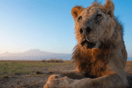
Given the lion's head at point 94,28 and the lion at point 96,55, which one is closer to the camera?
the lion at point 96,55

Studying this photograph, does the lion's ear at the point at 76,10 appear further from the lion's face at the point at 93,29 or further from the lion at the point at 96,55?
the lion's face at the point at 93,29

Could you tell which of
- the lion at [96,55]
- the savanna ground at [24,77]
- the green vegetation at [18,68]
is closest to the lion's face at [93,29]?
the lion at [96,55]

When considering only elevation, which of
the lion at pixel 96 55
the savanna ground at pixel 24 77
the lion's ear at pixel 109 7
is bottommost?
the savanna ground at pixel 24 77

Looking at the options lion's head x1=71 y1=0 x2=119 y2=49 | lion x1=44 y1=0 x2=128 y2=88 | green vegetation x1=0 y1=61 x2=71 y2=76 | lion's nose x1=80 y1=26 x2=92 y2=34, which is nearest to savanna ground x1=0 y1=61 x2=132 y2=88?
green vegetation x1=0 y1=61 x2=71 y2=76

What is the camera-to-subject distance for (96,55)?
8.21ft

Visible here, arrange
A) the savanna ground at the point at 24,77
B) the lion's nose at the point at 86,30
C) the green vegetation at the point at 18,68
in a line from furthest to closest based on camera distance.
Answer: the green vegetation at the point at 18,68 → the savanna ground at the point at 24,77 → the lion's nose at the point at 86,30

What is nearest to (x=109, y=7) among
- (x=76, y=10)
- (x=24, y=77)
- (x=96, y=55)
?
(x=76, y=10)

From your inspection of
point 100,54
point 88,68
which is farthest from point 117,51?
point 88,68

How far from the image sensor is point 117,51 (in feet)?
8.59

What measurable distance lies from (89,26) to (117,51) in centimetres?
119

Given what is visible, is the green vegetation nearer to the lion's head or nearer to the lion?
the lion

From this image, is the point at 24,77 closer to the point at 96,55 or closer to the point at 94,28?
the point at 96,55

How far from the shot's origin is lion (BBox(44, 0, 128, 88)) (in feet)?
5.73

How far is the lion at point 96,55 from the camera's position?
1.75 metres
